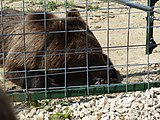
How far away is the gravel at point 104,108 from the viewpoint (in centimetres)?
379

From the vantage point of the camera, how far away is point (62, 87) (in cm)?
432

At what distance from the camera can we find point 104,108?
13.0 feet

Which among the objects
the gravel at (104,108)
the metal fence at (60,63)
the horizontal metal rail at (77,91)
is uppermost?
the metal fence at (60,63)

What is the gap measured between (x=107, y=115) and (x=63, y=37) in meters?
1.36

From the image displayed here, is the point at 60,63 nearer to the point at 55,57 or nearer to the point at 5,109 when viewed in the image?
the point at 55,57

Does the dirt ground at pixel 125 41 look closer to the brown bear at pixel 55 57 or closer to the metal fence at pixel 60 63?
the metal fence at pixel 60 63

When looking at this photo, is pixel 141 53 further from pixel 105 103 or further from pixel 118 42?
pixel 105 103

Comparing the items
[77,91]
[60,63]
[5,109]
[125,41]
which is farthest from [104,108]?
[5,109]

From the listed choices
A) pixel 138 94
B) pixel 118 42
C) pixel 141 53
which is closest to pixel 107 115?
pixel 138 94

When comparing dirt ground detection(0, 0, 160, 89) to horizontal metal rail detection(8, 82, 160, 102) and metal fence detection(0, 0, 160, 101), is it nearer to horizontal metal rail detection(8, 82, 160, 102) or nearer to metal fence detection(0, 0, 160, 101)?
metal fence detection(0, 0, 160, 101)

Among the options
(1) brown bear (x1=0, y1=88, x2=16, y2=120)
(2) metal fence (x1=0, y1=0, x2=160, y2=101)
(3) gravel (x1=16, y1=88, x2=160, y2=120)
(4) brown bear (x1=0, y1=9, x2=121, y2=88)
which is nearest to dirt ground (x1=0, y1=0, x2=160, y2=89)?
(2) metal fence (x1=0, y1=0, x2=160, y2=101)

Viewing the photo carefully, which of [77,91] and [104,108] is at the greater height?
[77,91]

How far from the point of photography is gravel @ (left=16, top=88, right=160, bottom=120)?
3.79 metres

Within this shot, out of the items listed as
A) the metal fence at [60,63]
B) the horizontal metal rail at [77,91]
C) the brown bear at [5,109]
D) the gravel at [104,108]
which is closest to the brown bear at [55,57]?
the metal fence at [60,63]
